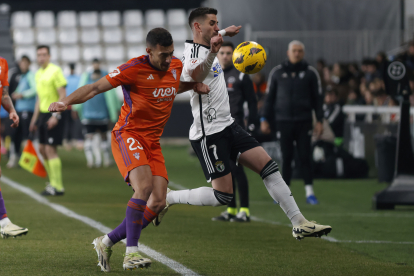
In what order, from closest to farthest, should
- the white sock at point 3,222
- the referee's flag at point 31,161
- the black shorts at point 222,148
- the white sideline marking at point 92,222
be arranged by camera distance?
the white sideline marking at point 92,222
the black shorts at point 222,148
the white sock at point 3,222
the referee's flag at point 31,161

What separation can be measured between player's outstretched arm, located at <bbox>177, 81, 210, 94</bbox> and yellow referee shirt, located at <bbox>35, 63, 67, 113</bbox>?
219 inches

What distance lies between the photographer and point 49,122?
10930mm

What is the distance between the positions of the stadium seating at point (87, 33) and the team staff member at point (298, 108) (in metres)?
18.0

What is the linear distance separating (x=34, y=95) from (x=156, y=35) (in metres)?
11.0

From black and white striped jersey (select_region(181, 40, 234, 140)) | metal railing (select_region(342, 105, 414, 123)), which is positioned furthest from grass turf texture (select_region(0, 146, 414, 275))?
metal railing (select_region(342, 105, 414, 123))

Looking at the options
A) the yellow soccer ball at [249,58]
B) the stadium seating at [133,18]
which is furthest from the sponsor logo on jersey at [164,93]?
the stadium seating at [133,18]

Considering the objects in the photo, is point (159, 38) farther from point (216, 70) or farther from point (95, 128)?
point (95, 128)

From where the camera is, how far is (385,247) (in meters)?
6.91

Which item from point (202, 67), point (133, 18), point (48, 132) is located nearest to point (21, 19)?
point (133, 18)

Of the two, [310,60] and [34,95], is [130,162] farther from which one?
[310,60]

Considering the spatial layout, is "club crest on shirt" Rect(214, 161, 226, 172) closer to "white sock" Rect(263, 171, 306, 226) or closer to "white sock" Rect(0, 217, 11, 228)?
"white sock" Rect(263, 171, 306, 226)

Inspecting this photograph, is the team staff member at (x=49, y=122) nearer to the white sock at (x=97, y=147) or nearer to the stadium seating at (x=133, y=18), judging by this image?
the white sock at (x=97, y=147)

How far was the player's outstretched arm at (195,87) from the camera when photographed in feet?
19.9

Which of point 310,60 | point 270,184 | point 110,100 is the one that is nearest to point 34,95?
point 110,100
